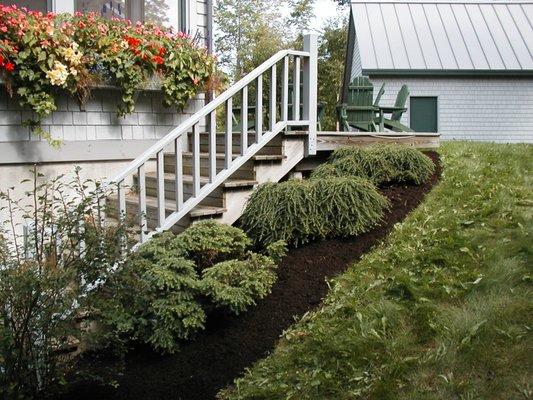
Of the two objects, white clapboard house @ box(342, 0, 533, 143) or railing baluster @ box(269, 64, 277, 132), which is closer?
railing baluster @ box(269, 64, 277, 132)

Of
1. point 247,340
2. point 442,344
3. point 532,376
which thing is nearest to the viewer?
point 532,376

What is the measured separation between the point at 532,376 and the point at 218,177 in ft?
10.6

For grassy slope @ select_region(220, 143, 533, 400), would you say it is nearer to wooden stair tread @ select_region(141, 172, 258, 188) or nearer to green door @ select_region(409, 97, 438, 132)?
wooden stair tread @ select_region(141, 172, 258, 188)

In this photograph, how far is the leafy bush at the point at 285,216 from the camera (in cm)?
509

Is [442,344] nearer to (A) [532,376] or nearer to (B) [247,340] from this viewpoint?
(A) [532,376]

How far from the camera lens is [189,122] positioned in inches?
208

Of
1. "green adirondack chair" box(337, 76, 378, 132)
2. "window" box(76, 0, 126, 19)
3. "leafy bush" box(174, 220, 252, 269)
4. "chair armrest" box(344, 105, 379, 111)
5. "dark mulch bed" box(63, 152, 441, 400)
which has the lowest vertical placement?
"dark mulch bed" box(63, 152, 441, 400)

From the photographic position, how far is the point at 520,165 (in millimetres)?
6602

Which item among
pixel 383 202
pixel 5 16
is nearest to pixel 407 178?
pixel 383 202

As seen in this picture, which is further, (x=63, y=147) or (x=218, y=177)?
(x=63, y=147)

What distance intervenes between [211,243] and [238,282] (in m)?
0.46

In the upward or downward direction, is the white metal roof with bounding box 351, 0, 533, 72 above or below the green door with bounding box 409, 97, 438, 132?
above

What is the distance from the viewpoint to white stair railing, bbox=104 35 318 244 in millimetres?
5062

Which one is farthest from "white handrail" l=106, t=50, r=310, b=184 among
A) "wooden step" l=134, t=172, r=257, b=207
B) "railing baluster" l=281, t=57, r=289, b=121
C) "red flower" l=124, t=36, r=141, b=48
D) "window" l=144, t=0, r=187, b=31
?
"window" l=144, t=0, r=187, b=31
